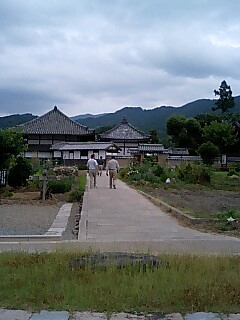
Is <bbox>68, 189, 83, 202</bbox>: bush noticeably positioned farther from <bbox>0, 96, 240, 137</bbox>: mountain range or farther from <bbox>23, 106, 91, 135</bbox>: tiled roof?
<bbox>0, 96, 240, 137</bbox>: mountain range

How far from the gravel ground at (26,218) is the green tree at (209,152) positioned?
112 feet

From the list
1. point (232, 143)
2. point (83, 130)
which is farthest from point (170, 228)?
point (83, 130)

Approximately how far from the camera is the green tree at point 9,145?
20297 millimetres

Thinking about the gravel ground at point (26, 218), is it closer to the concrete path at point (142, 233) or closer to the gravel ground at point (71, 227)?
the gravel ground at point (71, 227)

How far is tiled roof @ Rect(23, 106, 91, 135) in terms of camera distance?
57.4 meters

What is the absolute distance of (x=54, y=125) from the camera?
58719mm

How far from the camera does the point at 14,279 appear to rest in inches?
204

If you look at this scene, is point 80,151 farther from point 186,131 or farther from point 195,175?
point 195,175

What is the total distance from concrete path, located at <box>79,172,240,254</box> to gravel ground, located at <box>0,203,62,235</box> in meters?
0.99

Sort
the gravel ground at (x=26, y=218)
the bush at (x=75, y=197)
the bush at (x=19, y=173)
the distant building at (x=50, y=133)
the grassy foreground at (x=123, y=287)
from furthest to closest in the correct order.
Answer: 1. the distant building at (x=50, y=133)
2. the bush at (x=19, y=173)
3. the bush at (x=75, y=197)
4. the gravel ground at (x=26, y=218)
5. the grassy foreground at (x=123, y=287)

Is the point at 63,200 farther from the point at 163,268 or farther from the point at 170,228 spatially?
the point at 163,268

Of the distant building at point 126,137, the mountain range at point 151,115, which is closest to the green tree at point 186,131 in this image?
the distant building at point 126,137

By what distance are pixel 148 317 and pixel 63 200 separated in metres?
14.6

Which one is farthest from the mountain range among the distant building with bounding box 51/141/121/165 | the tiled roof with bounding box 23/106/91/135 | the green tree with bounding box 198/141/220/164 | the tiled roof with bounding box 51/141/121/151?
the green tree with bounding box 198/141/220/164
